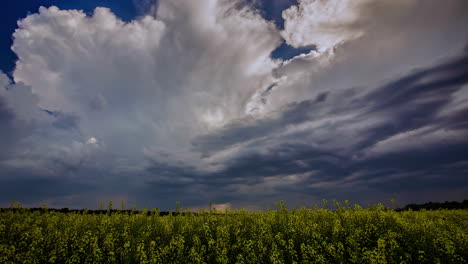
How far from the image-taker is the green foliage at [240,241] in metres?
8.73

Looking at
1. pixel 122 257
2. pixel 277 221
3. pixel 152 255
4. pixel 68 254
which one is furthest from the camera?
pixel 277 221

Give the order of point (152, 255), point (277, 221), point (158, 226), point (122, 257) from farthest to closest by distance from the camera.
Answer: point (277, 221) < point (158, 226) < point (122, 257) < point (152, 255)

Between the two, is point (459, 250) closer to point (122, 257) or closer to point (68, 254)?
point (122, 257)

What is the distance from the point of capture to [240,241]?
10281mm

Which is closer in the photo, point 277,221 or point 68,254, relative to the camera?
point 68,254

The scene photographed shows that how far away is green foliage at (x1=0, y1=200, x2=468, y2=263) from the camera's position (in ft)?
28.7

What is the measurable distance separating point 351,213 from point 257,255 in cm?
639

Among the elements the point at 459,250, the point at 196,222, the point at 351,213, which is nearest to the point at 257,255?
the point at 196,222

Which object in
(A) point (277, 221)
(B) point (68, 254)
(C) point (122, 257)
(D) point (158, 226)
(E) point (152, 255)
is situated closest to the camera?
(E) point (152, 255)

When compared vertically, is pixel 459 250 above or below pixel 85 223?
below

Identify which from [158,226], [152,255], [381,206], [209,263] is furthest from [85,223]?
[381,206]

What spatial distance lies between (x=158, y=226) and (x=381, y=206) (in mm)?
11160

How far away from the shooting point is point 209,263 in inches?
365

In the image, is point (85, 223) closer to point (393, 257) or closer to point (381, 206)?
point (393, 257)
